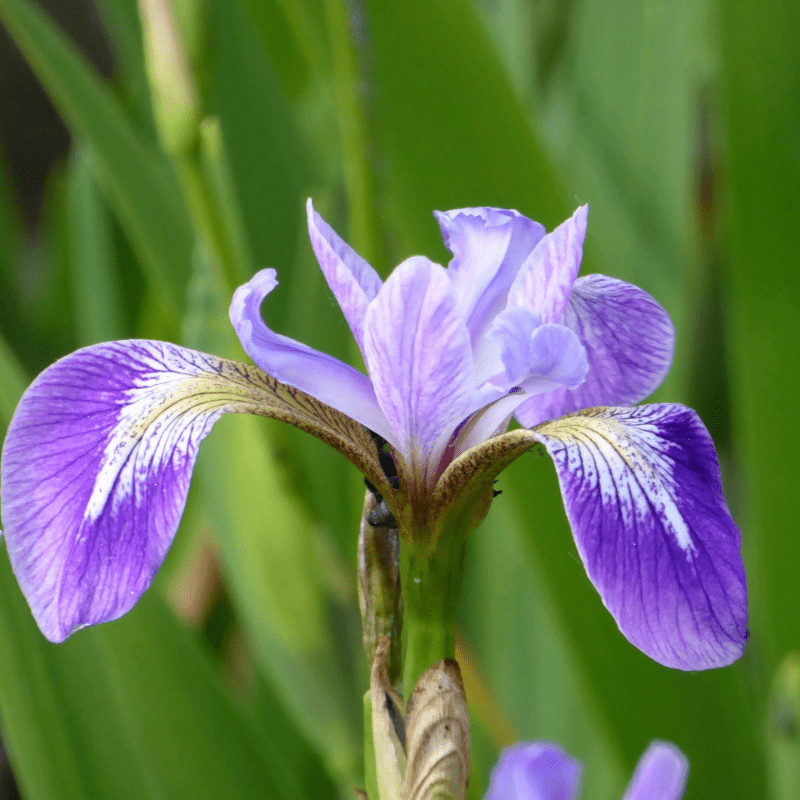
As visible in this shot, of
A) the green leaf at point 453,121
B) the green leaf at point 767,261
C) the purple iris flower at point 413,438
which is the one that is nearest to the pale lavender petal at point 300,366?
the purple iris flower at point 413,438

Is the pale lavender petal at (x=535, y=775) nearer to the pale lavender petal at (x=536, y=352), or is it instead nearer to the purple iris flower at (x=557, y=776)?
the purple iris flower at (x=557, y=776)

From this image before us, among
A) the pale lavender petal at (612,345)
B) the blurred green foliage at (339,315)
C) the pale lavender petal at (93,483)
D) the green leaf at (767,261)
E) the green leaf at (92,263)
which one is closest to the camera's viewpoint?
the pale lavender petal at (93,483)

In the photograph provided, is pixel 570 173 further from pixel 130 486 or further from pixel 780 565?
pixel 130 486

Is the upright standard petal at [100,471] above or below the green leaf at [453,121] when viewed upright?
below

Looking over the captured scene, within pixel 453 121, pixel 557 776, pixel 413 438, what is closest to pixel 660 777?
pixel 557 776

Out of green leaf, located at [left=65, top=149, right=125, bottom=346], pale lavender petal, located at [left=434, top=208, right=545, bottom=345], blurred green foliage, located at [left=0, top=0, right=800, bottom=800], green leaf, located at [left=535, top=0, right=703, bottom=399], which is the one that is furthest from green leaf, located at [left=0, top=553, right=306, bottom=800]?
green leaf, located at [left=535, top=0, right=703, bottom=399]

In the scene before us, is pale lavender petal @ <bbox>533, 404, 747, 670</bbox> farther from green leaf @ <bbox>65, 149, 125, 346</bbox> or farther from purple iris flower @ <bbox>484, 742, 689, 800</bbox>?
green leaf @ <bbox>65, 149, 125, 346</bbox>
